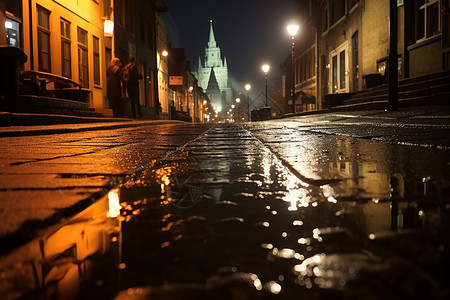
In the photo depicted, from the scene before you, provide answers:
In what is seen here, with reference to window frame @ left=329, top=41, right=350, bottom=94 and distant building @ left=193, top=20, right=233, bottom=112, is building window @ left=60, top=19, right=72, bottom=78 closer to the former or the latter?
window frame @ left=329, top=41, right=350, bottom=94

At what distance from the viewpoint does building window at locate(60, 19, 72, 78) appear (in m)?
13.6

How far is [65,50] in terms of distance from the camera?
45.6ft

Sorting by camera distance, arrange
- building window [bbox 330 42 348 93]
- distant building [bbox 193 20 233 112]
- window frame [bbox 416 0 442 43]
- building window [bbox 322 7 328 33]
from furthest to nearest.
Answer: distant building [bbox 193 20 233 112] → building window [bbox 322 7 328 33] → building window [bbox 330 42 348 93] → window frame [bbox 416 0 442 43]

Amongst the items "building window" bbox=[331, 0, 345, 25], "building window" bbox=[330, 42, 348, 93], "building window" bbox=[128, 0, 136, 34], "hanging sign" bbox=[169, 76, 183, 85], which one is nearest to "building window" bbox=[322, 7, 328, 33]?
"building window" bbox=[331, 0, 345, 25]

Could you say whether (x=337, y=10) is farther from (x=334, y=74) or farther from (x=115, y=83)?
(x=115, y=83)

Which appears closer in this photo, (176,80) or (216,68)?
(176,80)

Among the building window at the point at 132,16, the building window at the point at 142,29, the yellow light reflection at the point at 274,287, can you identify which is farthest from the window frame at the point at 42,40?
the building window at the point at 142,29

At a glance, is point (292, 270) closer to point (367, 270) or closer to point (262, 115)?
point (367, 270)

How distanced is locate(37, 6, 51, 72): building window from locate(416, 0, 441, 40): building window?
40.1 feet

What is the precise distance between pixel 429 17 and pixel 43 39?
12326 millimetres

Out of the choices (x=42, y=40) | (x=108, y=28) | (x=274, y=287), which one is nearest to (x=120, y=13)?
(x=108, y=28)

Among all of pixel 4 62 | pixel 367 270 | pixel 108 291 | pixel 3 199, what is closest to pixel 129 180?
pixel 3 199

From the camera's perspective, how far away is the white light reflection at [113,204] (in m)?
1.12

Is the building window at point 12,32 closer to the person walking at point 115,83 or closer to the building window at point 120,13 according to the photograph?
the person walking at point 115,83
